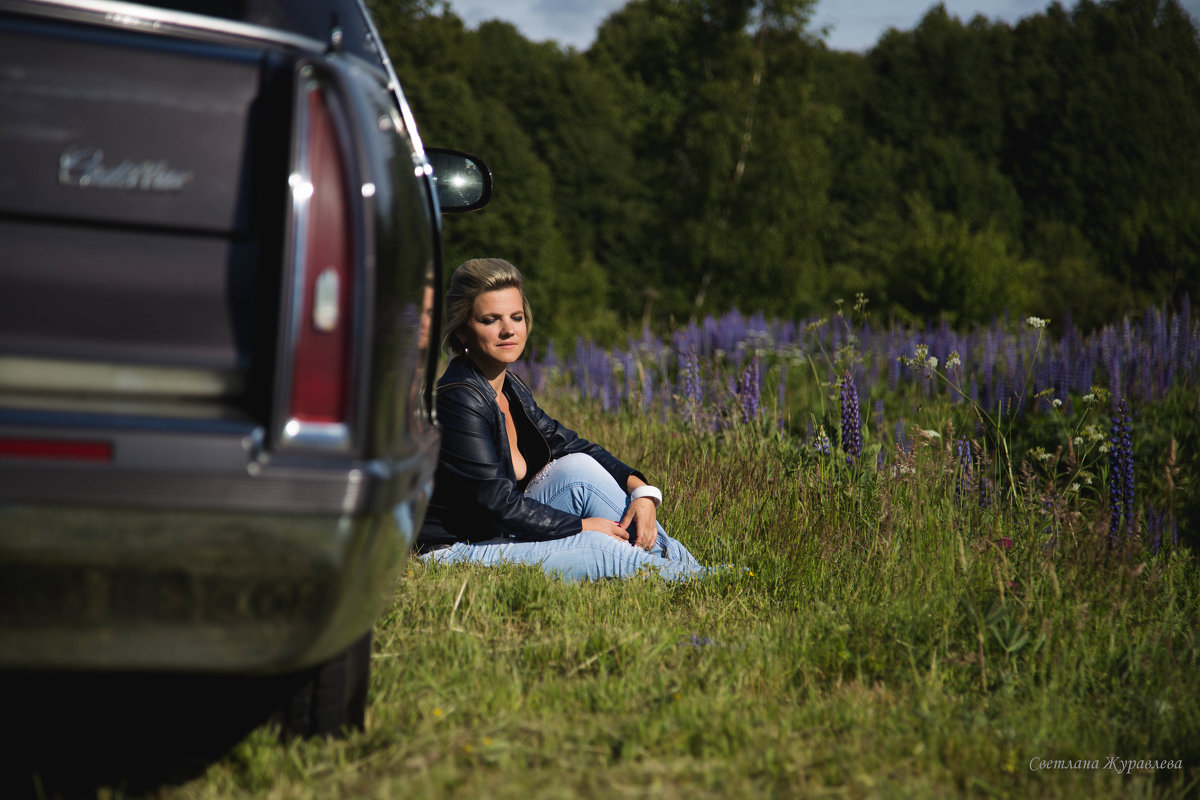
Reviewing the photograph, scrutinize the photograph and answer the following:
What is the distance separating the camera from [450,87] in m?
28.7

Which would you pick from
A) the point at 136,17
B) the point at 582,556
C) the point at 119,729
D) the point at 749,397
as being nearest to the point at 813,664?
the point at 582,556

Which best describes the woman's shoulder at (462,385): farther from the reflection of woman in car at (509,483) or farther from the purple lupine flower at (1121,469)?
the purple lupine flower at (1121,469)

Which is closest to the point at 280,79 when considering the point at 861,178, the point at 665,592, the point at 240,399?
the point at 240,399

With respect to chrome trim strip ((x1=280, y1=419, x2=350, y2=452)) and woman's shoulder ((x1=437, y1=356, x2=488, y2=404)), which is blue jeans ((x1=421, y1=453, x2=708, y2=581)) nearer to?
woman's shoulder ((x1=437, y1=356, x2=488, y2=404))

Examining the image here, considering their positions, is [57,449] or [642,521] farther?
[642,521]

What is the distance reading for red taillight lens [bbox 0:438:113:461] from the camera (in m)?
1.43

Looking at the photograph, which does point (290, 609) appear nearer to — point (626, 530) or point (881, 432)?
point (626, 530)

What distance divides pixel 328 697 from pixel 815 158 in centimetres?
2846

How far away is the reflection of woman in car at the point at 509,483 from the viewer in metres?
3.50

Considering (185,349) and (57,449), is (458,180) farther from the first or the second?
(57,449)

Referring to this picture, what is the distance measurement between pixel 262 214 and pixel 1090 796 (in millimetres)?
2290

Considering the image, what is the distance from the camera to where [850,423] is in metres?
4.32

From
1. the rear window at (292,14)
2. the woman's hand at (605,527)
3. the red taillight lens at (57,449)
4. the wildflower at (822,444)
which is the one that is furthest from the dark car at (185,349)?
the wildflower at (822,444)

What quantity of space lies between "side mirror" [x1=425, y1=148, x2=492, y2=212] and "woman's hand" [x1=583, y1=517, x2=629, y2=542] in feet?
4.39
